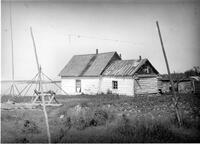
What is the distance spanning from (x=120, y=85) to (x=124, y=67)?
5.08 ft

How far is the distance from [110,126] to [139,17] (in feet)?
14.9

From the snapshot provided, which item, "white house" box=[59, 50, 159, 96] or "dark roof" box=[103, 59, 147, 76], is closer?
"white house" box=[59, 50, 159, 96]

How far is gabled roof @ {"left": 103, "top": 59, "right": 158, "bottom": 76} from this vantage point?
1599 centimetres

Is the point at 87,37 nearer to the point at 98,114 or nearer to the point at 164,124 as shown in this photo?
the point at 98,114

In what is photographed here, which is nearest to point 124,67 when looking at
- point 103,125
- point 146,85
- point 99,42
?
point 146,85

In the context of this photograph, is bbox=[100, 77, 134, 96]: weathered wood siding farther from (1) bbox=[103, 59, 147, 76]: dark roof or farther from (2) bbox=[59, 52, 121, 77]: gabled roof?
(2) bbox=[59, 52, 121, 77]: gabled roof

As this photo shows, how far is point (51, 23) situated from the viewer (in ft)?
29.3

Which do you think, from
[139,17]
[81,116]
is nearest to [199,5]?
[139,17]

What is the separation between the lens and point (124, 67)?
16.9 meters

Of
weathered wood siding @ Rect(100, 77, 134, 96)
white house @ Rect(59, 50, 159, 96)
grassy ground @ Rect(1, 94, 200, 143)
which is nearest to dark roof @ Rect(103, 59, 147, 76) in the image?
white house @ Rect(59, 50, 159, 96)

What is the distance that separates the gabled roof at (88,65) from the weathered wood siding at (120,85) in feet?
3.33

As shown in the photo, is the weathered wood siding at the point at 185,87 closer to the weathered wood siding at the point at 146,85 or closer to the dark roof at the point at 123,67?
the weathered wood siding at the point at 146,85

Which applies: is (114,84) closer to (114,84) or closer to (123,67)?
(114,84)

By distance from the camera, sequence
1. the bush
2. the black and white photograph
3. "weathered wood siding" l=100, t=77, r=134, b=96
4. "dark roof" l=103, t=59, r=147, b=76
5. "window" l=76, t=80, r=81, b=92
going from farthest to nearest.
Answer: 1. "window" l=76, t=80, r=81, b=92
2. "dark roof" l=103, t=59, r=147, b=76
3. "weathered wood siding" l=100, t=77, r=134, b=96
4. the black and white photograph
5. the bush
